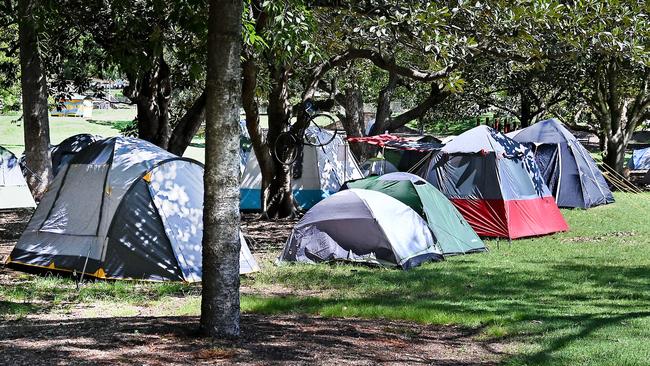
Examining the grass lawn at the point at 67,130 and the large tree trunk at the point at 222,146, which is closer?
the large tree trunk at the point at 222,146

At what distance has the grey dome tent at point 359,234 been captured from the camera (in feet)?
38.9

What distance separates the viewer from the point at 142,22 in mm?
10758

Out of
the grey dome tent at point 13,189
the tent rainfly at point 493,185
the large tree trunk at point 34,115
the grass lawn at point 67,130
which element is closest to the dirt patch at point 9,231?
the grey dome tent at point 13,189

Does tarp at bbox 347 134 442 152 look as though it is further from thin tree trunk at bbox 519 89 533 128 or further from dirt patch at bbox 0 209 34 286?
thin tree trunk at bbox 519 89 533 128

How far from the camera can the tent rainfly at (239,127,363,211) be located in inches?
770

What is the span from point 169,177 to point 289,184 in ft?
23.8

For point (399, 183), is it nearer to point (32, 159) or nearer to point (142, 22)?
point (142, 22)

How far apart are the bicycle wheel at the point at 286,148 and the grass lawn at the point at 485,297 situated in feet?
18.0

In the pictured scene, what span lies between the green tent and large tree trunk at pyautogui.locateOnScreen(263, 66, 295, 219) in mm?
3690

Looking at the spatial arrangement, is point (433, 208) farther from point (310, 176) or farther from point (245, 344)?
point (245, 344)

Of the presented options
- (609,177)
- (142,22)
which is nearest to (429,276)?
(142,22)

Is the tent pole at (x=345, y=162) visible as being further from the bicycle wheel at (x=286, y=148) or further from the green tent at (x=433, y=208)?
the green tent at (x=433, y=208)

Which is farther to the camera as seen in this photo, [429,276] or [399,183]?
[399,183]

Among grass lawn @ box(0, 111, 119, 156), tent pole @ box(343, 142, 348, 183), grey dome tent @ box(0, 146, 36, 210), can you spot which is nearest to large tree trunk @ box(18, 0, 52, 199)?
grey dome tent @ box(0, 146, 36, 210)
